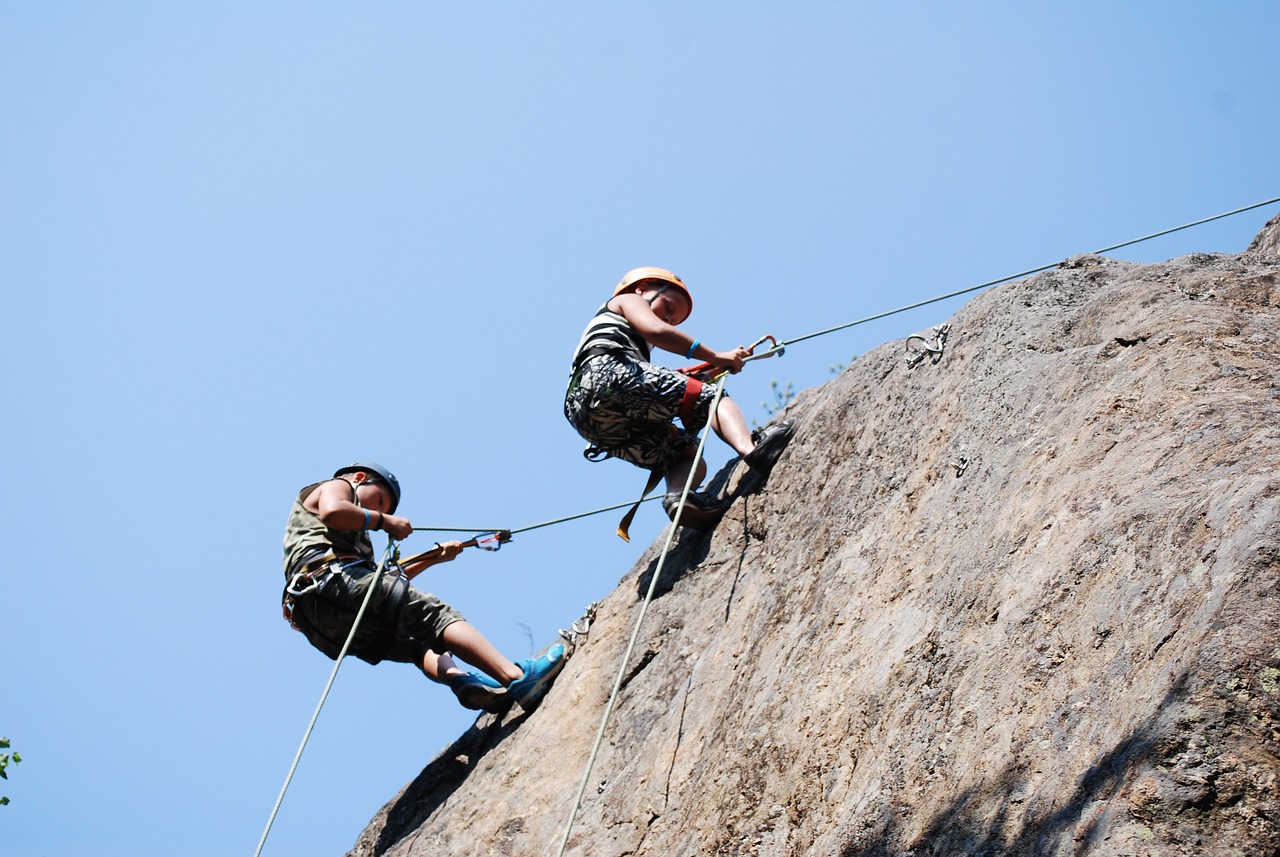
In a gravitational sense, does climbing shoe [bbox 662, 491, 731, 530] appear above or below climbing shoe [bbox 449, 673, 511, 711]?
above

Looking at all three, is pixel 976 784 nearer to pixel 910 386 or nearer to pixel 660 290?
pixel 910 386

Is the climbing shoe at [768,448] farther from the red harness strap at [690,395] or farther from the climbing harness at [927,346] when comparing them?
the climbing harness at [927,346]

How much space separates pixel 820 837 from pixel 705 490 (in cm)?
373

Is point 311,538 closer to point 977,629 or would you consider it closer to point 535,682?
point 535,682

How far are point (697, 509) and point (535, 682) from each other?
1372mm

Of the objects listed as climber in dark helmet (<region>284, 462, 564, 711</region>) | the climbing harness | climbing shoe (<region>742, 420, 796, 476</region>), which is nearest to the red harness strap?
climbing shoe (<region>742, 420, 796, 476</region>)

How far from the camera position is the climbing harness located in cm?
654

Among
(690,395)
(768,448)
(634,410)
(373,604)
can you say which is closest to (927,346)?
(768,448)

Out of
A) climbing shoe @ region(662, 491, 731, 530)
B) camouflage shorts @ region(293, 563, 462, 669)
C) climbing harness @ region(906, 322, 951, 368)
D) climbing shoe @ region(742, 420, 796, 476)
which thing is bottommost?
camouflage shorts @ region(293, 563, 462, 669)

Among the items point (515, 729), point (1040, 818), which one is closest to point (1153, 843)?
point (1040, 818)

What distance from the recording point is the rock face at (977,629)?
3.18 m

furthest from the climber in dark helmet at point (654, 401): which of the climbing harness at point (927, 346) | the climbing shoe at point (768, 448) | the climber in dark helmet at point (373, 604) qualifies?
the climber in dark helmet at point (373, 604)

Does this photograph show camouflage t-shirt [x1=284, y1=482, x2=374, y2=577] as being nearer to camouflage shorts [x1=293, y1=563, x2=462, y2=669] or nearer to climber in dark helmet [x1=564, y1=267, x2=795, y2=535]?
camouflage shorts [x1=293, y1=563, x2=462, y2=669]

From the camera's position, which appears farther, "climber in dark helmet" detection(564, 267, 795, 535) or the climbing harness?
"climber in dark helmet" detection(564, 267, 795, 535)
